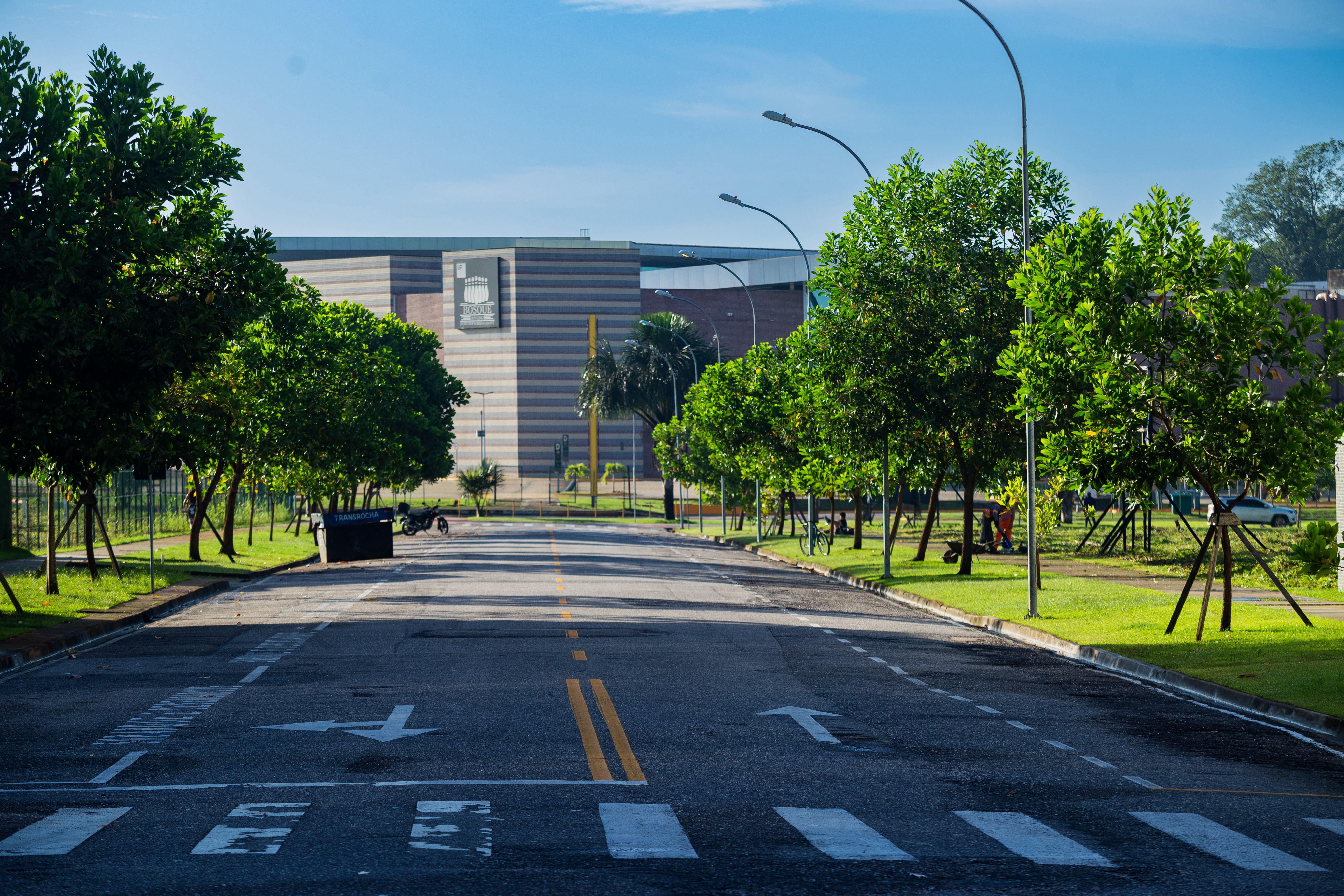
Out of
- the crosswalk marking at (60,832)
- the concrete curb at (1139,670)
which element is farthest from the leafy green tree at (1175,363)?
the crosswalk marking at (60,832)

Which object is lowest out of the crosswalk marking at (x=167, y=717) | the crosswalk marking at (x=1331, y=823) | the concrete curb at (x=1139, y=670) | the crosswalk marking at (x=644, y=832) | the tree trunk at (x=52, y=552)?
the concrete curb at (x=1139, y=670)

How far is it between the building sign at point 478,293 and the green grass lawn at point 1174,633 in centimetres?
10122

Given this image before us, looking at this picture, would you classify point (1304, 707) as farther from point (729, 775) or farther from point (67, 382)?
point (67, 382)

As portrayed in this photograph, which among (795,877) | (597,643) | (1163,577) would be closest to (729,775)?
(795,877)

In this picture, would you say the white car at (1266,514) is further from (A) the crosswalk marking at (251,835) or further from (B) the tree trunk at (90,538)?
(A) the crosswalk marking at (251,835)

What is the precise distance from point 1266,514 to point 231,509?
172 feet

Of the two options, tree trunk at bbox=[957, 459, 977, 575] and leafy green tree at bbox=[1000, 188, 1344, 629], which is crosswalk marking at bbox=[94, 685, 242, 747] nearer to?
leafy green tree at bbox=[1000, 188, 1344, 629]

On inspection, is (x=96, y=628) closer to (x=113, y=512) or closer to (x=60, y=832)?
(x=60, y=832)

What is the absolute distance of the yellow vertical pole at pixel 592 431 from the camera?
420 feet

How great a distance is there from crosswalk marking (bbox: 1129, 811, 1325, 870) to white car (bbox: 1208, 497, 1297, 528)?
64.7 meters

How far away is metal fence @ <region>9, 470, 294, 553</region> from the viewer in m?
42.8

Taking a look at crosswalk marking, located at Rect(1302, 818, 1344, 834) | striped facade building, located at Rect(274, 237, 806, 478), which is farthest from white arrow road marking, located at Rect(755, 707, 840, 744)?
striped facade building, located at Rect(274, 237, 806, 478)

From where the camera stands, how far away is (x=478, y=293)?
131 meters

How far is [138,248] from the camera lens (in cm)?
1853
